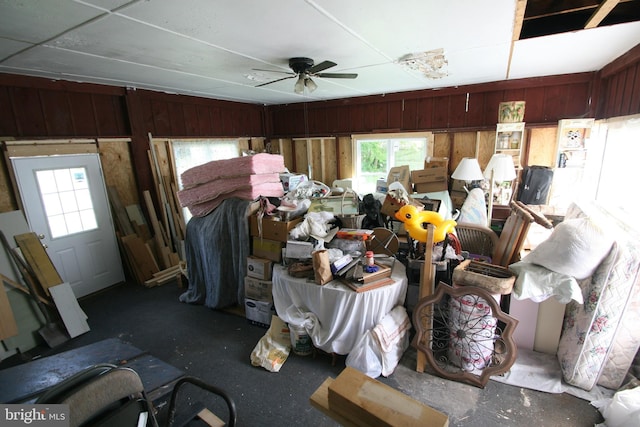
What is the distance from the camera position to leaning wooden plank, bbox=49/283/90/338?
3182mm

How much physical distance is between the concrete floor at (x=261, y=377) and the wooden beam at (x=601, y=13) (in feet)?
8.48

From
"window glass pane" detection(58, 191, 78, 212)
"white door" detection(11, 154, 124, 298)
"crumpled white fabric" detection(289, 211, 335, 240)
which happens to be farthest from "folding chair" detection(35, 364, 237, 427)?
"window glass pane" detection(58, 191, 78, 212)

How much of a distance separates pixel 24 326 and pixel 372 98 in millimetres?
5651

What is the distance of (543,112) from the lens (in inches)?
174

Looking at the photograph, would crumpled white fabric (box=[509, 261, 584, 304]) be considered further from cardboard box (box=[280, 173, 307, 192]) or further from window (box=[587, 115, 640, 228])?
cardboard box (box=[280, 173, 307, 192])

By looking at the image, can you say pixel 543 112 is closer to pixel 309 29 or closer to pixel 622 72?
pixel 622 72

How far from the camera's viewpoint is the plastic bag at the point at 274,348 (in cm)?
256

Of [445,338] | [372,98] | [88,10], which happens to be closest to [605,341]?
[445,338]

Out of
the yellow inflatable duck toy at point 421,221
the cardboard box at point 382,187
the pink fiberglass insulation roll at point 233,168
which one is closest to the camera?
the yellow inflatable duck toy at point 421,221

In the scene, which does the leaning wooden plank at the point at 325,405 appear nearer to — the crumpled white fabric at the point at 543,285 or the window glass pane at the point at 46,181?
the crumpled white fabric at the point at 543,285

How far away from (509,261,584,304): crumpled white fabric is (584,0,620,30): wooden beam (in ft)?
5.60

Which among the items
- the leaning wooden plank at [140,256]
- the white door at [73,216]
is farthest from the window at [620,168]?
the white door at [73,216]

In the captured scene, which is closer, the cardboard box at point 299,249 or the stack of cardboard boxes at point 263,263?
the cardboard box at point 299,249

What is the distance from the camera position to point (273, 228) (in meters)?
3.11
